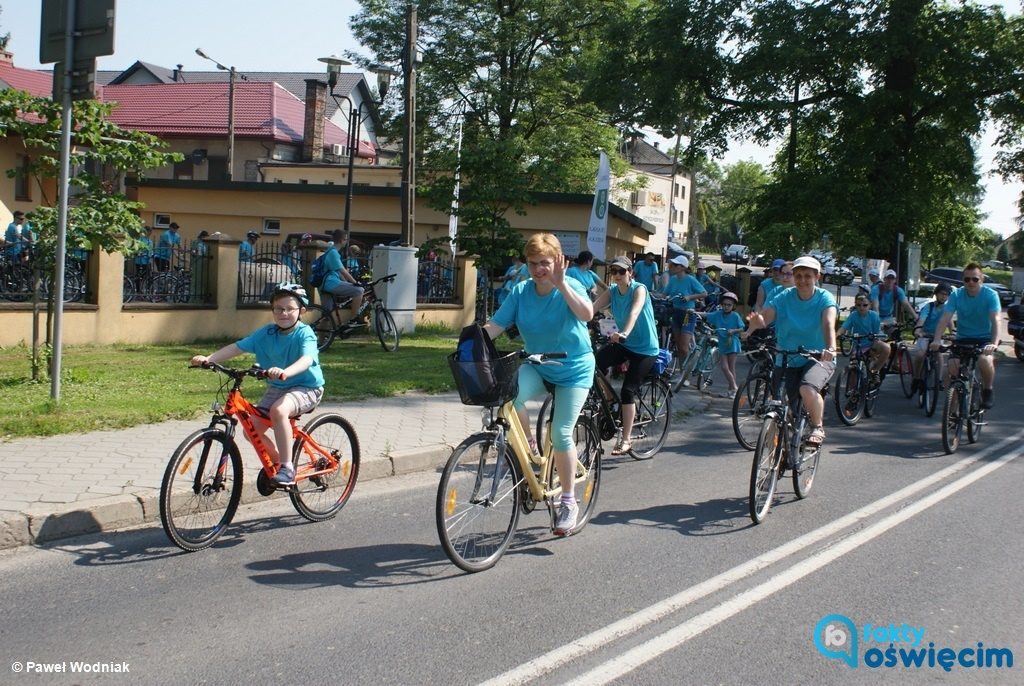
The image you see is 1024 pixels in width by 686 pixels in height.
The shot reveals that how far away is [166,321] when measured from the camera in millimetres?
15930

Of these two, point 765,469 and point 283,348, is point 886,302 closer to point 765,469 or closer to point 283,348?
point 765,469

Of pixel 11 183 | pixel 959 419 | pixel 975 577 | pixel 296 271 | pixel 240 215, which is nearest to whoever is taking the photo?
pixel 975 577

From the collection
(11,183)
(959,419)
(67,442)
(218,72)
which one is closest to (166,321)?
(67,442)

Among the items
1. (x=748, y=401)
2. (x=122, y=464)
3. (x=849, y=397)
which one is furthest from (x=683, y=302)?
(x=122, y=464)

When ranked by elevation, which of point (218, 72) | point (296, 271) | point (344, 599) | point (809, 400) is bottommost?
point (344, 599)

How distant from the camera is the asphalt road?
14.5 feet

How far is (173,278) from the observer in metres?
16.1

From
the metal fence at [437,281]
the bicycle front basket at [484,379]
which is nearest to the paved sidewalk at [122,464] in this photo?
the bicycle front basket at [484,379]

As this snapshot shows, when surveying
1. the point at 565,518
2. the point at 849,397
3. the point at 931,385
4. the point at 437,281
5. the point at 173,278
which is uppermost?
the point at 437,281

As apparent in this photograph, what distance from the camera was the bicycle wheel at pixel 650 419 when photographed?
368 inches

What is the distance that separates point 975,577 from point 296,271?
14.2m

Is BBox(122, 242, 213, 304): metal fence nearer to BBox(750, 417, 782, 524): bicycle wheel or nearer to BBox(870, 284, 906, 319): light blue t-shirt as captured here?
BBox(750, 417, 782, 524): bicycle wheel

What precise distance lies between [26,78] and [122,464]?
38.9 metres

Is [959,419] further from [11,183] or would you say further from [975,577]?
[11,183]
